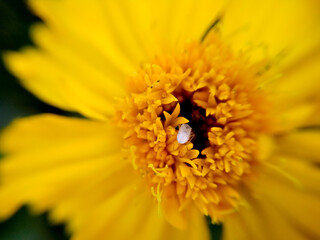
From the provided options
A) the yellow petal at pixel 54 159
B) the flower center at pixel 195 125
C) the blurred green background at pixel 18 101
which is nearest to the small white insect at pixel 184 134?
the flower center at pixel 195 125

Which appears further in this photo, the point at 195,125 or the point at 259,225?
the point at 259,225

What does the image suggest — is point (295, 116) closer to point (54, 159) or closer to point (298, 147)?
point (298, 147)

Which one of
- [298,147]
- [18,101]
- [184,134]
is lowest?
[298,147]

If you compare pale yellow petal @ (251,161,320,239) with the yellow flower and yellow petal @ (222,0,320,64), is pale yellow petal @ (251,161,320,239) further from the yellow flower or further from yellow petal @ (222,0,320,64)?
yellow petal @ (222,0,320,64)

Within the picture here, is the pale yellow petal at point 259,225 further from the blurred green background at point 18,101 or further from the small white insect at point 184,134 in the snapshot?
the blurred green background at point 18,101

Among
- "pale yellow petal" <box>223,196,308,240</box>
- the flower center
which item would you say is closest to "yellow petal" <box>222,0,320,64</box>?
the flower center

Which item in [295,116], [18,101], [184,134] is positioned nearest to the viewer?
[184,134]

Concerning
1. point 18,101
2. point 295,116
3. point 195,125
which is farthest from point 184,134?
point 18,101
